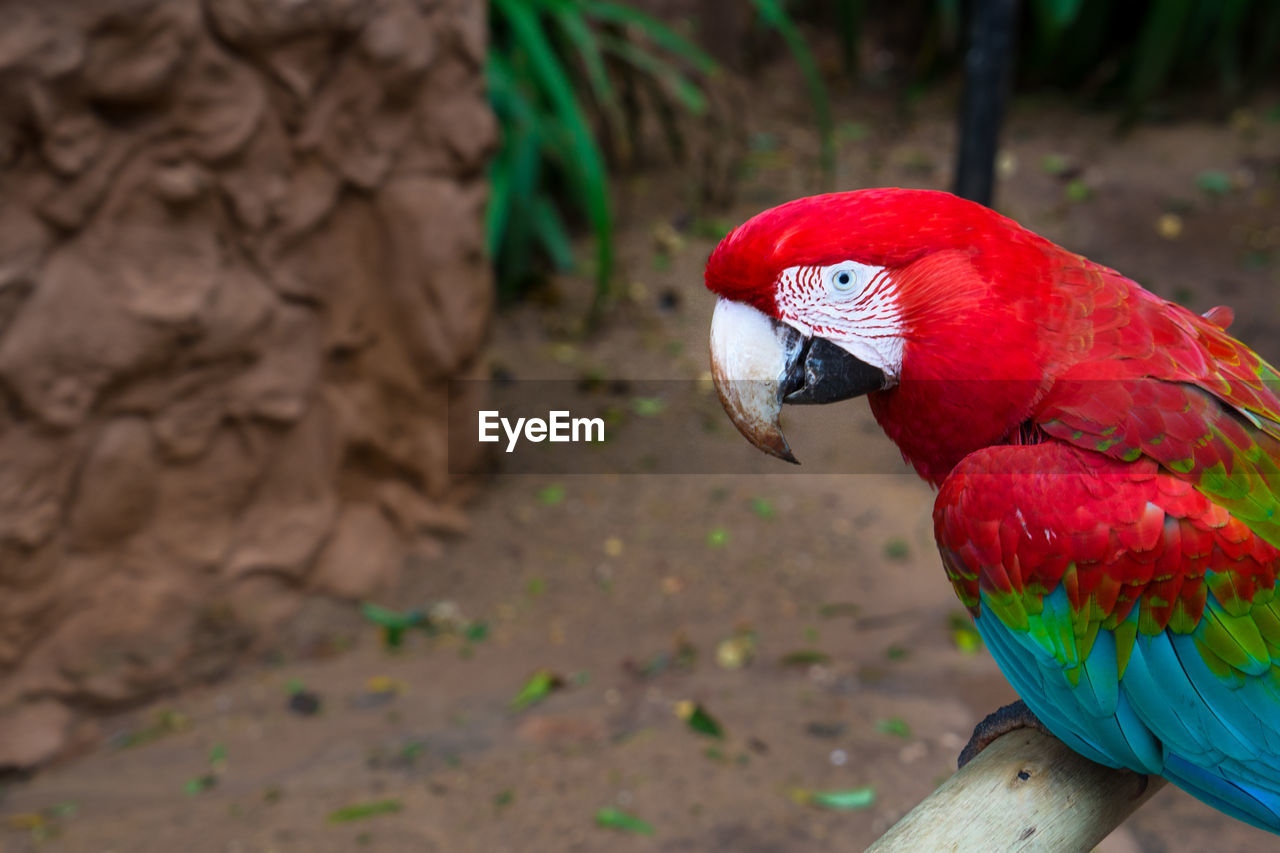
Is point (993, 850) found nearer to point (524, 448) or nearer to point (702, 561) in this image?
point (702, 561)

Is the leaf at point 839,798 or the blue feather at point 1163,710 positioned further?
the leaf at point 839,798

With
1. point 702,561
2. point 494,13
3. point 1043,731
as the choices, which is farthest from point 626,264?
point 1043,731

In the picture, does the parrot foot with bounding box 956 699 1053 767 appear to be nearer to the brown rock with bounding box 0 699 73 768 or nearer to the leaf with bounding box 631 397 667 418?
the brown rock with bounding box 0 699 73 768

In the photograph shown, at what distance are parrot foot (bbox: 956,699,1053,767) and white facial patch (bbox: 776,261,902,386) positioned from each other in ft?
1.35

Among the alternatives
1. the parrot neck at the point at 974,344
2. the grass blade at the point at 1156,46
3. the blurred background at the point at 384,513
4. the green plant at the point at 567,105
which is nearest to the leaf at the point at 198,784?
the blurred background at the point at 384,513

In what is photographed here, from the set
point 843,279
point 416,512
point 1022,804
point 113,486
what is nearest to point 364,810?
point 113,486

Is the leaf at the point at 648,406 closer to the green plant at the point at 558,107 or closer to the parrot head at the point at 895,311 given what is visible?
the green plant at the point at 558,107

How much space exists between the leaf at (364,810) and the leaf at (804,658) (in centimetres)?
89

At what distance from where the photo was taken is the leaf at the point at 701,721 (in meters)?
2.09

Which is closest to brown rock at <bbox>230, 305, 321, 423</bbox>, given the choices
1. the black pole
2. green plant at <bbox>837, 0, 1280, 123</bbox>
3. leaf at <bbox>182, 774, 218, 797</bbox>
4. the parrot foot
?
leaf at <bbox>182, 774, 218, 797</bbox>

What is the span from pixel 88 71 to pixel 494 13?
62.3 inches

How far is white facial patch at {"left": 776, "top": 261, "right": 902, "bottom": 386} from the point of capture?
3.03 feet

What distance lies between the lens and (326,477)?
2615 millimetres

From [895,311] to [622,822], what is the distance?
4.20ft
